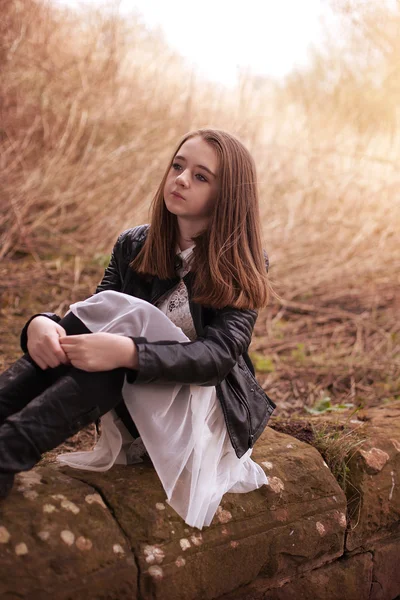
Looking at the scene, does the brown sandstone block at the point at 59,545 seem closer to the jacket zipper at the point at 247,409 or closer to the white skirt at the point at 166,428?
the white skirt at the point at 166,428

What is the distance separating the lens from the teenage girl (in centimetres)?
174

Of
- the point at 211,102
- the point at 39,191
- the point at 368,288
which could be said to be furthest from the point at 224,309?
the point at 211,102

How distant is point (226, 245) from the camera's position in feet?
7.14

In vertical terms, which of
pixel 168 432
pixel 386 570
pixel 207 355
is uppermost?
pixel 207 355

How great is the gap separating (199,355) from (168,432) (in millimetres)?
→ 253

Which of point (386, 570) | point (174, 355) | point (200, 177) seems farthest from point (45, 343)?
point (386, 570)

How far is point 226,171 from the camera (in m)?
2.18

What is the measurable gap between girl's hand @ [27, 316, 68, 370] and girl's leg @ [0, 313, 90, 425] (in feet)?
0.13

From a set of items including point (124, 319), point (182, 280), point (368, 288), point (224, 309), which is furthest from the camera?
point (368, 288)

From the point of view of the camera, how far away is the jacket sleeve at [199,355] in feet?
5.82

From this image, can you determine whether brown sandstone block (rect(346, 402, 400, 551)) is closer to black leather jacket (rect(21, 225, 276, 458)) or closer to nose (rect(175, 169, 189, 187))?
black leather jacket (rect(21, 225, 276, 458))

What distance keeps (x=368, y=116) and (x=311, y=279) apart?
281 cm

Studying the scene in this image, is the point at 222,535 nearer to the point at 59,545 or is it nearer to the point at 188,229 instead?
the point at 59,545

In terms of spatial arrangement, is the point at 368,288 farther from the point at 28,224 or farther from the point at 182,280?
the point at 182,280
